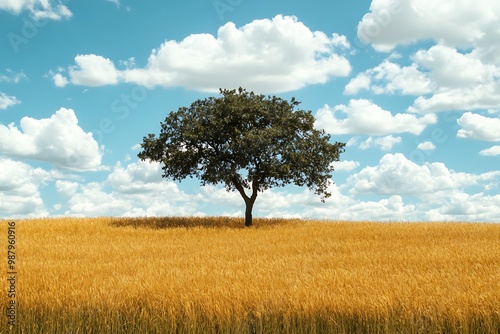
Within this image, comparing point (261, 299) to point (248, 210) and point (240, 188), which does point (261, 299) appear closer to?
point (240, 188)

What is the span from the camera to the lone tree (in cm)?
3606

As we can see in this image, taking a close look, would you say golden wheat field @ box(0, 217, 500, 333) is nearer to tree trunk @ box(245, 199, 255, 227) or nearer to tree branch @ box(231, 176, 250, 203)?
tree branch @ box(231, 176, 250, 203)

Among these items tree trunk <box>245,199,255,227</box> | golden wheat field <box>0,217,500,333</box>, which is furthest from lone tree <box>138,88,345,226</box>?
golden wheat field <box>0,217,500,333</box>

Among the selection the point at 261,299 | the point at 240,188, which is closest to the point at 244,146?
the point at 240,188

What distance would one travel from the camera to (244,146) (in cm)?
3534

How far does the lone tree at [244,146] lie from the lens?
36062 mm

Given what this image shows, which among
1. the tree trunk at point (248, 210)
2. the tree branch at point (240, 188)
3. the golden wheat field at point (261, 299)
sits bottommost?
the golden wheat field at point (261, 299)

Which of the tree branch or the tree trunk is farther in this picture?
the tree trunk

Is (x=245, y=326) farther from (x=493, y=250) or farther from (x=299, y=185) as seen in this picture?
(x=299, y=185)

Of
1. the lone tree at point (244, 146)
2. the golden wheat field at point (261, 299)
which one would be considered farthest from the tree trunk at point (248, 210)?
the golden wheat field at point (261, 299)

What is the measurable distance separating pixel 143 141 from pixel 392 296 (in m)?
32.3

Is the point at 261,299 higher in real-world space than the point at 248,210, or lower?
lower

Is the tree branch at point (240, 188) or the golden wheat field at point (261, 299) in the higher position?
the tree branch at point (240, 188)

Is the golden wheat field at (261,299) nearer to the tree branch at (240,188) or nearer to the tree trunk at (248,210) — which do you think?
the tree branch at (240,188)
